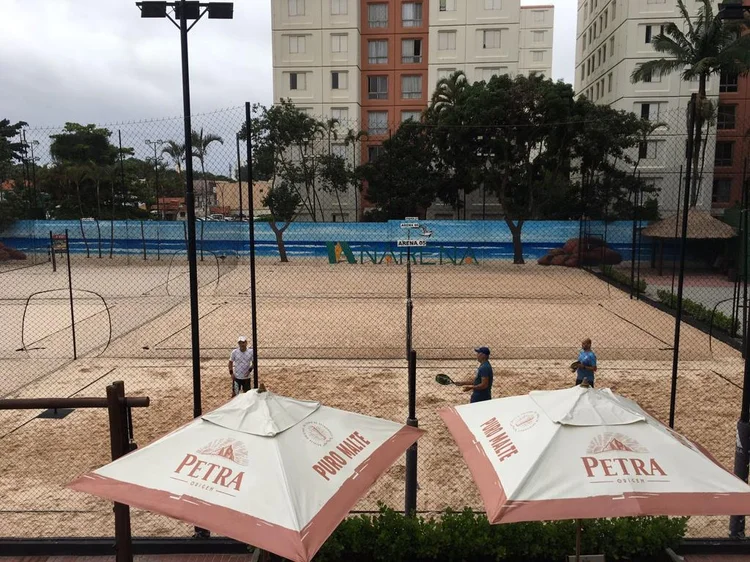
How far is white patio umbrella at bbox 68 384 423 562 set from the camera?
3643 mm

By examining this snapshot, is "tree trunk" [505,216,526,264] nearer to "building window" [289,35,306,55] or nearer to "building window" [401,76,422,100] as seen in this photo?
"building window" [401,76,422,100]

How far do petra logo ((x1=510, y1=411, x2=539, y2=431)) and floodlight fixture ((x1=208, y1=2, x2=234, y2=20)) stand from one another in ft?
16.4

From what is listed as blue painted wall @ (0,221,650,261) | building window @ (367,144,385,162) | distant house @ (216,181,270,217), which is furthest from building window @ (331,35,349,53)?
blue painted wall @ (0,221,650,261)

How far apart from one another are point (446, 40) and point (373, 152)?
47.5ft

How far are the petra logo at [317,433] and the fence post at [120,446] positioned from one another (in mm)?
1450

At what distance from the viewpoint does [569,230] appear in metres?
34.6

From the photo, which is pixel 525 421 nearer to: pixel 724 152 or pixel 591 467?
pixel 591 467

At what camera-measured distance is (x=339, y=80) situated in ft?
157

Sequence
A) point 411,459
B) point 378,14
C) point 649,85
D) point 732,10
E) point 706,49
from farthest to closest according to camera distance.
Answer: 1. point 378,14
2. point 649,85
3. point 706,49
4. point 732,10
5. point 411,459

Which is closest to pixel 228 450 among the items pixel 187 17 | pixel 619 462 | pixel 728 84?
pixel 619 462

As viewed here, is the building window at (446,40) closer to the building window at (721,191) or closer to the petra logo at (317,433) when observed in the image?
the building window at (721,191)

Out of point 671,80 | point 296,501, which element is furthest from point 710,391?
point 671,80

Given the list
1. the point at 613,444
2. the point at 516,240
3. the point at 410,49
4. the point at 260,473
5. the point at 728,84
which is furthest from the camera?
the point at 410,49

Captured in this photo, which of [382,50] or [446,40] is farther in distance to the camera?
[382,50]
